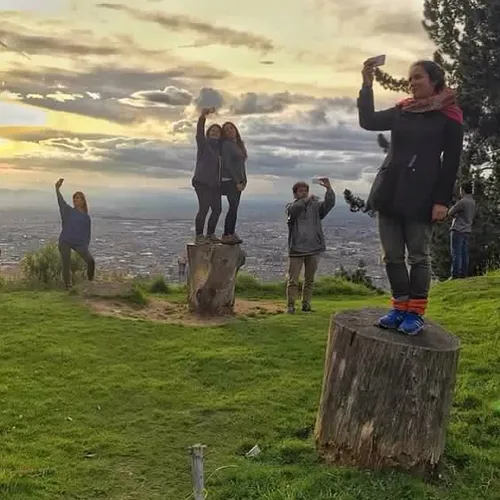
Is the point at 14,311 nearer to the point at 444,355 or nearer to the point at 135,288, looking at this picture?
the point at 135,288

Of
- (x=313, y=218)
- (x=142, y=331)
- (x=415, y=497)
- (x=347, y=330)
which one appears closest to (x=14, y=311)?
(x=142, y=331)

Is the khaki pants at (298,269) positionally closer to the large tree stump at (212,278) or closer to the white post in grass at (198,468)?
the large tree stump at (212,278)

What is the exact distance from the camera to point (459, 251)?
43.2ft

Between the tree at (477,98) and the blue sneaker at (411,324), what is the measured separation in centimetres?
1594

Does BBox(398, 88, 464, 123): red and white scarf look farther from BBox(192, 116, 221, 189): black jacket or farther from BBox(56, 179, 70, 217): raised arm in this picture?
Answer: BBox(56, 179, 70, 217): raised arm

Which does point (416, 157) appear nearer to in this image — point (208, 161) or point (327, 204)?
point (327, 204)

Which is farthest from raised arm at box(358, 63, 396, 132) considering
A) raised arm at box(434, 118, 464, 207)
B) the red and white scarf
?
raised arm at box(434, 118, 464, 207)

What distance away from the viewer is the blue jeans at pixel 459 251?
511 inches

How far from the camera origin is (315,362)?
7.13m

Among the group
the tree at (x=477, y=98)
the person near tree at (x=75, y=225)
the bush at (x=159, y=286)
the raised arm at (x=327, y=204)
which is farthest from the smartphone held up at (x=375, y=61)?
the tree at (x=477, y=98)

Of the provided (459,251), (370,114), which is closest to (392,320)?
(370,114)

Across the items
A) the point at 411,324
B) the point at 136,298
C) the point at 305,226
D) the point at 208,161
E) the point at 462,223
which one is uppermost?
the point at 208,161

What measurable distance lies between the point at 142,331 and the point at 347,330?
4376 millimetres

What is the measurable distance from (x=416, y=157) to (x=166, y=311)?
20.7 ft
